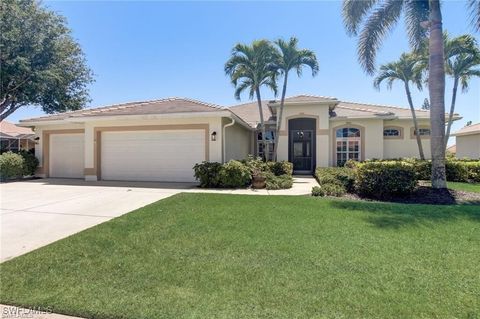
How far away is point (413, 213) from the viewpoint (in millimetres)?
6848

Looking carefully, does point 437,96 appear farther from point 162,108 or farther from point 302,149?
point 162,108

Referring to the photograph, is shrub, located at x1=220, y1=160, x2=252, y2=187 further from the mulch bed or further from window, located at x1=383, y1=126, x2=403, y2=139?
window, located at x1=383, y1=126, x2=403, y2=139

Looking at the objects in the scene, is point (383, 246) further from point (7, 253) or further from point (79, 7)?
point (79, 7)

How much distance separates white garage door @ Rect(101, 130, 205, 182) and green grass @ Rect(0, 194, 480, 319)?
23.5 ft

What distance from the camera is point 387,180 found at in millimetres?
9070

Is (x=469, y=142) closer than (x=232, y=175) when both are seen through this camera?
No

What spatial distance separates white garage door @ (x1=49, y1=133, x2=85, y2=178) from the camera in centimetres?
1589

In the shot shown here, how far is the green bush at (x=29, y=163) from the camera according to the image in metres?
15.5

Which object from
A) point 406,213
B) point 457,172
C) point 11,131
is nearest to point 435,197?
point 406,213

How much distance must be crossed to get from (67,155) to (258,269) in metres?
16.2

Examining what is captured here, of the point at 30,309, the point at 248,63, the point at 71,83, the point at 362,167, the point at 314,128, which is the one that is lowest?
the point at 30,309

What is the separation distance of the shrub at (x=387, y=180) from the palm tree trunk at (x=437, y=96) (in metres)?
1.37

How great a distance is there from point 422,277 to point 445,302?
60 cm

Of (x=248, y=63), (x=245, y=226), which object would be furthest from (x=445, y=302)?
(x=248, y=63)
